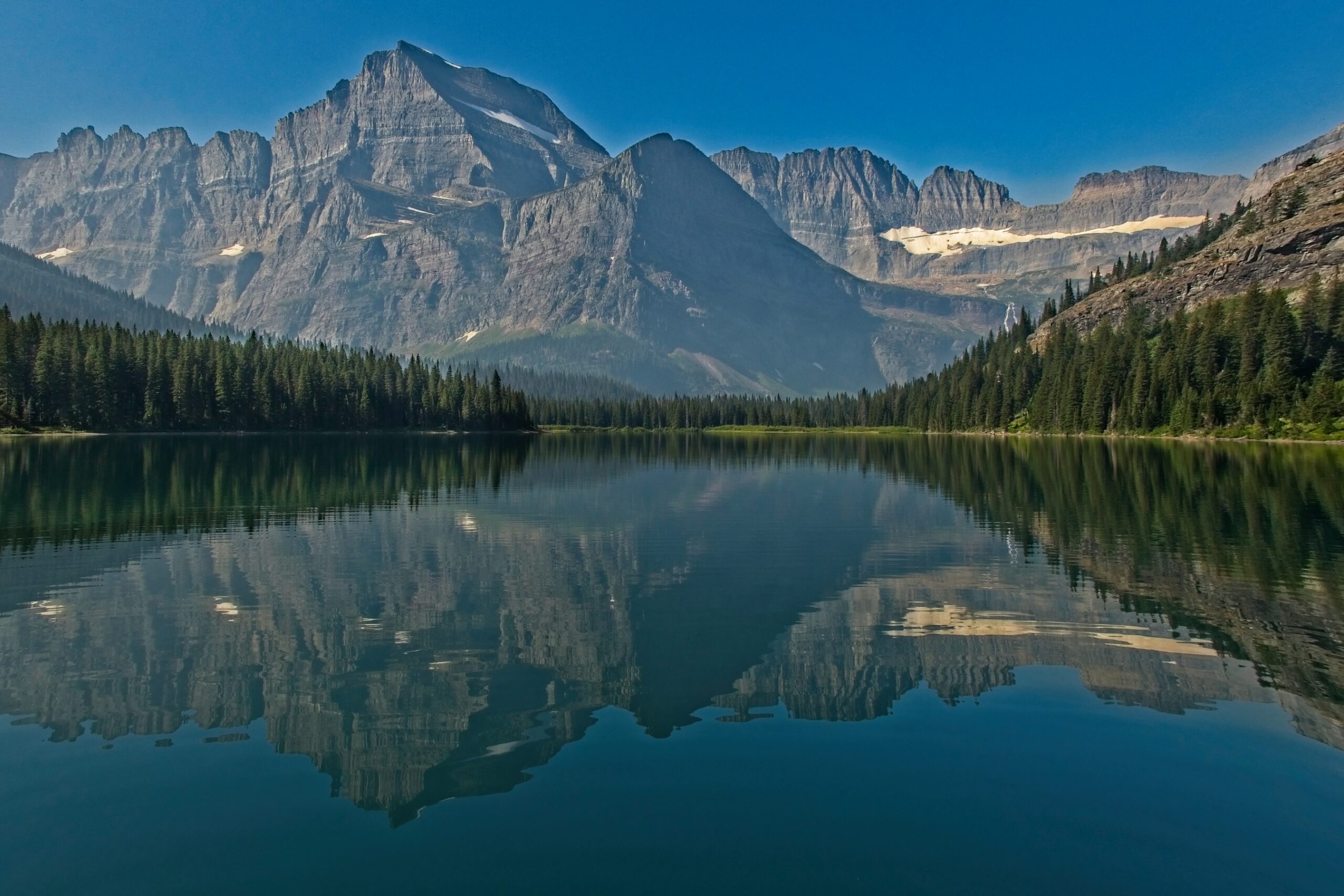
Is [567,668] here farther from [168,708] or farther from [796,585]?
[796,585]

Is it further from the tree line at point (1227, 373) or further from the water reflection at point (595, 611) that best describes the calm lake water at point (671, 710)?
the tree line at point (1227, 373)

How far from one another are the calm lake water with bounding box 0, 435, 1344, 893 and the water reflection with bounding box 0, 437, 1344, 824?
16 cm

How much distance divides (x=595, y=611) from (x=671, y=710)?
9222 mm

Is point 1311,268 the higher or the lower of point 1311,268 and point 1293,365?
the higher

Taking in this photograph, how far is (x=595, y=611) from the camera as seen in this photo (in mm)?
27812

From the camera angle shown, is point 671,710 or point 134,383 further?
point 134,383

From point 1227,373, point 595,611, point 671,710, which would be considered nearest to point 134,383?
point 595,611

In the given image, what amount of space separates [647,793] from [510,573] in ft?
67.3

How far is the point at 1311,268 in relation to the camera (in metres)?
174

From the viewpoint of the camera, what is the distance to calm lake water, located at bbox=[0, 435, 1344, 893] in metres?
12.6

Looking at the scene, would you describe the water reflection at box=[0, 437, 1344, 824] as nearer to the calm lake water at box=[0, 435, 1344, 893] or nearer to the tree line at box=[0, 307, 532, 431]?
the calm lake water at box=[0, 435, 1344, 893]

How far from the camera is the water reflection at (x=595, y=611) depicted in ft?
60.8

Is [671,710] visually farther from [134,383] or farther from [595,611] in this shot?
[134,383]

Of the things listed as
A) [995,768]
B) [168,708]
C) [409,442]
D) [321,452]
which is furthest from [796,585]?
[409,442]
